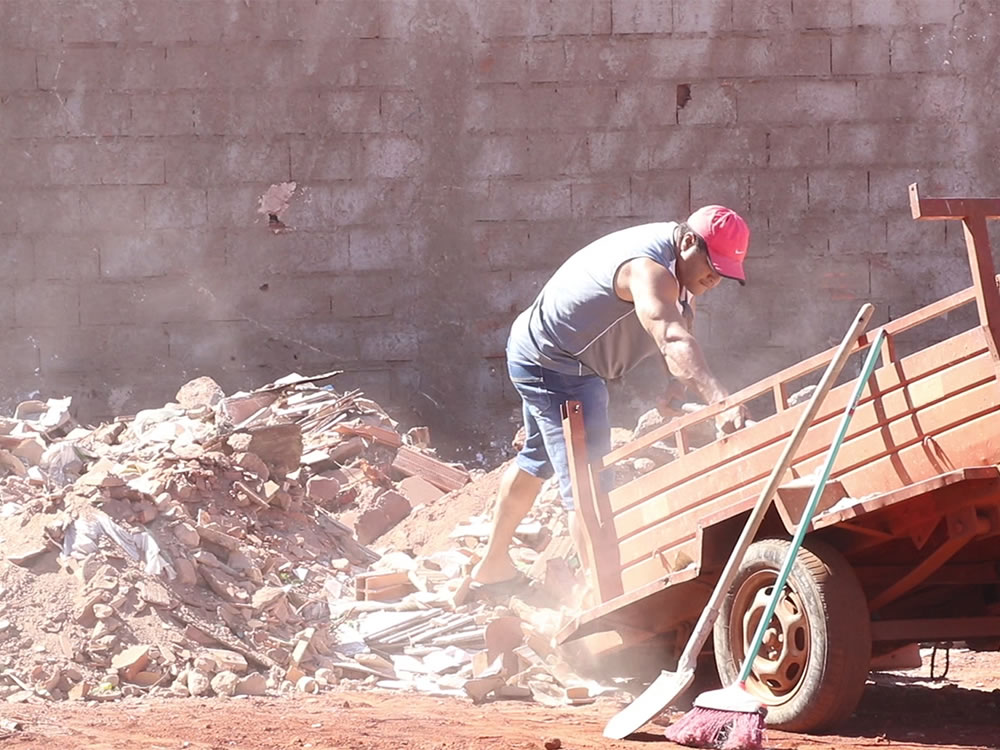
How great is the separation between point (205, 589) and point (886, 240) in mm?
5919

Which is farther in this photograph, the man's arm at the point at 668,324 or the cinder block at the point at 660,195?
the cinder block at the point at 660,195

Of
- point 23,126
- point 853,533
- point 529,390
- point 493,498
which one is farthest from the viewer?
point 23,126

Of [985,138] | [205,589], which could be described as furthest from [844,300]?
[205,589]

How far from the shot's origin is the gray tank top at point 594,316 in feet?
17.9

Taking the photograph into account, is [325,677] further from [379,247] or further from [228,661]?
[379,247]

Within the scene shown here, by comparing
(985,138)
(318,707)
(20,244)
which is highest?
(985,138)

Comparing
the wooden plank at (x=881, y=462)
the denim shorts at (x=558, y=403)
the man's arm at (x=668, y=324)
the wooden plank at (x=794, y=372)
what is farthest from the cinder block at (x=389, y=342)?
the wooden plank at (x=881, y=462)

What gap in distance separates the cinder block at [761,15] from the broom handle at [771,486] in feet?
19.5

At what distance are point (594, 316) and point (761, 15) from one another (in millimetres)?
5213

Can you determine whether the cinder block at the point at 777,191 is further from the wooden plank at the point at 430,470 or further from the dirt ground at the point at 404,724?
the dirt ground at the point at 404,724

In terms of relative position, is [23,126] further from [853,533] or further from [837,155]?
[853,533]

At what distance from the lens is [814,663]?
4508 millimetres

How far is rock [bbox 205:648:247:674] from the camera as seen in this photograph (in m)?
5.61

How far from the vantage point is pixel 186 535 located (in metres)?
6.46
